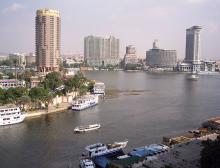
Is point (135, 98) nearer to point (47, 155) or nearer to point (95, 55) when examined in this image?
point (47, 155)

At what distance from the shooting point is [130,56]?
267ft

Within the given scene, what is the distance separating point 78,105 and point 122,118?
3.22m

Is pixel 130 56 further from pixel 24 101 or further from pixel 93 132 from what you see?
pixel 93 132

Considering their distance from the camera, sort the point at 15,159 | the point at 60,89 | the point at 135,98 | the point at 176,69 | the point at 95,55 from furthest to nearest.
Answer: the point at 95,55, the point at 176,69, the point at 135,98, the point at 60,89, the point at 15,159

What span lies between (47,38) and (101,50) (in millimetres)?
39948

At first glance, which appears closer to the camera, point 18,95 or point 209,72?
point 18,95

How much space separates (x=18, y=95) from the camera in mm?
18406

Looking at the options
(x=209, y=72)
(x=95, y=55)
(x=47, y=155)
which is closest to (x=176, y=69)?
(x=209, y=72)

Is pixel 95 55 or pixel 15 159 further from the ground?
pixel 95 55

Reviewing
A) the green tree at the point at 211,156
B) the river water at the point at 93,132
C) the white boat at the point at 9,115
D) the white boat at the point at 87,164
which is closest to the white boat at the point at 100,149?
the river water at the point at 93,132

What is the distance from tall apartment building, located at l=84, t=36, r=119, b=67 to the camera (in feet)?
249

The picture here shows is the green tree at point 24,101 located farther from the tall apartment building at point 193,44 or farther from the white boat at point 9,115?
the tall apartment building at point 193,44

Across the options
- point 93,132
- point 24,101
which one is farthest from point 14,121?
point 93,132

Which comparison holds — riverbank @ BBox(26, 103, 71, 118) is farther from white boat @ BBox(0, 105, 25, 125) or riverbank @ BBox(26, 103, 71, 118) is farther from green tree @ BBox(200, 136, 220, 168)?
green tree @ BBox(200, 136, 220, 168)
